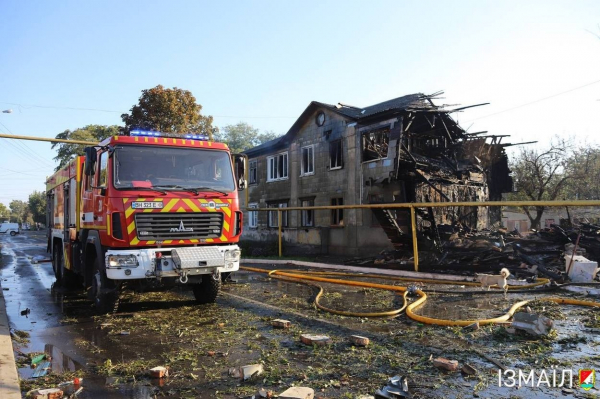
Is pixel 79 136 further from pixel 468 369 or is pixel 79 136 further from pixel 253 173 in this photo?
pixel 468 369

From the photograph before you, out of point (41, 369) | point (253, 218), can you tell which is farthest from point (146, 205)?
point (253, 218)

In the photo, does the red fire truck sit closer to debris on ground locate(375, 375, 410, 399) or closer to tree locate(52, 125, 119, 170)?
debris on ground locate(375, 375, 410, 399)

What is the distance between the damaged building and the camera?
666 inches

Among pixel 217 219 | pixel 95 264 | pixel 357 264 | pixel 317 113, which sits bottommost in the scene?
pixel 357 264

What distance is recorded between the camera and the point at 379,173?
17953 millimetres

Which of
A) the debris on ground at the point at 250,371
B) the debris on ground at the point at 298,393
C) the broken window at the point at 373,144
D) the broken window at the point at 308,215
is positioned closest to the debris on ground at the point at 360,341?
the debris on ground at the point at 250,371

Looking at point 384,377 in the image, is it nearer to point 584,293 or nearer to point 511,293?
point 511,293

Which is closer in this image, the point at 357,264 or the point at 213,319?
Answer: the point at 213,319

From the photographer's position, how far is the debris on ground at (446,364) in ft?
13.2

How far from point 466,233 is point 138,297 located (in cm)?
1089

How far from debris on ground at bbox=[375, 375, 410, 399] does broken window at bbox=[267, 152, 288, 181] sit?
70.0ft

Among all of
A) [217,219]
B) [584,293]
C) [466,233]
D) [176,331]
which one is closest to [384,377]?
[176,331]

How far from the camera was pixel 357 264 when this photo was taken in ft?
46.0

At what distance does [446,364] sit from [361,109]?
1911cm
